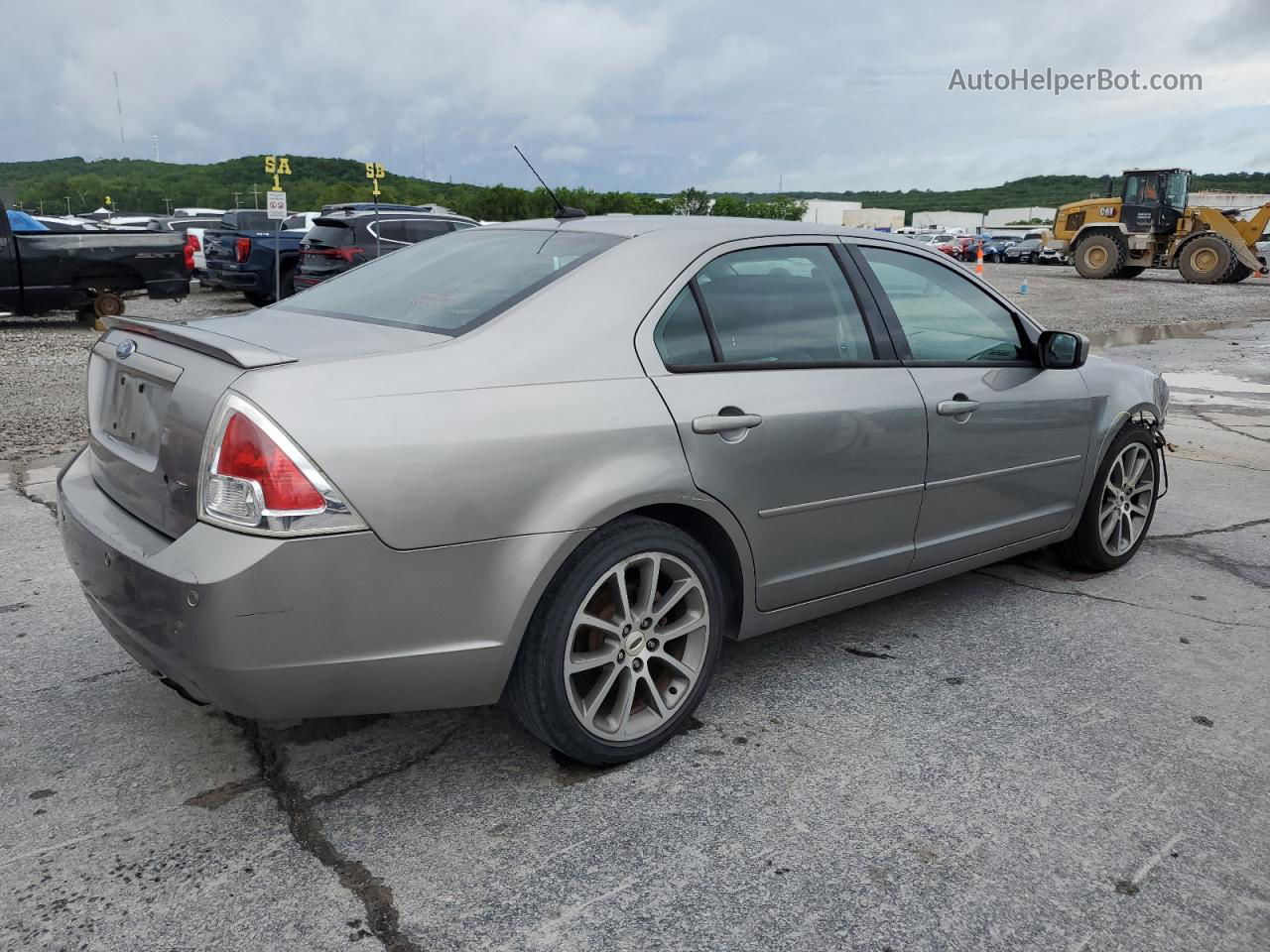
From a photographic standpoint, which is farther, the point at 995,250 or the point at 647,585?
the point at 995,250

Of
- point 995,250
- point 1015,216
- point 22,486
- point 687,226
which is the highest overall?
point 1015,216

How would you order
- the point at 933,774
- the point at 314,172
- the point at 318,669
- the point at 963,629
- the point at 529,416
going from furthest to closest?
the point at 314,172 < the point at 963,629 < the point at 933,774 < the point at 529,416 < the point at 318,669

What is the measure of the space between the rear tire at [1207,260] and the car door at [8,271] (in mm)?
27644

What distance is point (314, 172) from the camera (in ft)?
334

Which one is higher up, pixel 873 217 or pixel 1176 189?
pixel 873 217

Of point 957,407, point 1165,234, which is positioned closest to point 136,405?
point 957,407

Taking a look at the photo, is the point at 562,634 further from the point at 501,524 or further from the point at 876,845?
the point at 876,845

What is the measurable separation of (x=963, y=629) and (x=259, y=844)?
8.66ft

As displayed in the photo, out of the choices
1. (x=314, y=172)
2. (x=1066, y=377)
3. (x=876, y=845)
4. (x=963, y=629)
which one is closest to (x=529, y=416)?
(x=876, y=845)

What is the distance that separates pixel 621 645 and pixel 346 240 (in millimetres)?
12872

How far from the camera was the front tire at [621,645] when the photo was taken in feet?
8.88

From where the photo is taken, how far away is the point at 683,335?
3.05 m

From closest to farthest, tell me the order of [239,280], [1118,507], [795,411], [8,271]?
[795,411] < [1118,507] < [8,271] < [239,280]

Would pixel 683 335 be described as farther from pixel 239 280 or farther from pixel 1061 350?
pixel 239 280
